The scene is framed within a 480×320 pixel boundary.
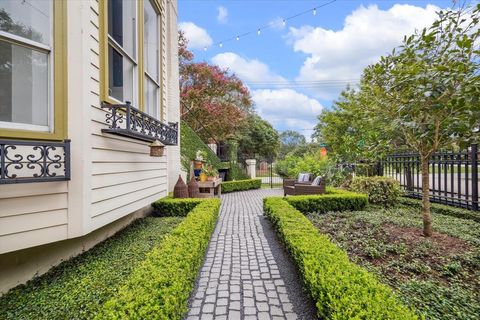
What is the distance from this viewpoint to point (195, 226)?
3.56 metres

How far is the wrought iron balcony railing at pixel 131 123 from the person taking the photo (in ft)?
9.59

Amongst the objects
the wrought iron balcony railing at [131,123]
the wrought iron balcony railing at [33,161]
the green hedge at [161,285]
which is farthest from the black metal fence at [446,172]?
the wrought iron balcony railing at [33,161]

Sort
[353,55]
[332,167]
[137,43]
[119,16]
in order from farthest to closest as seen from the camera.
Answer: [353,55] → [332,167] → [137,43] → [119,16]

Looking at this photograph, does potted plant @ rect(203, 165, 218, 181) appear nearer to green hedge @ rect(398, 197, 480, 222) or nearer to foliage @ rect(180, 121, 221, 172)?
foliage @ rect(180, 121, 221, 172)

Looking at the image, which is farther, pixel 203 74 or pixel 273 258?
pixel 203 74

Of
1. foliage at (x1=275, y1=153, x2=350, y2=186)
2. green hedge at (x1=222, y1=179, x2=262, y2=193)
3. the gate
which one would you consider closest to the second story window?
foliage at (x1=275, y1=153, x2=350, y2=186)

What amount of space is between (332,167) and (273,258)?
736cm

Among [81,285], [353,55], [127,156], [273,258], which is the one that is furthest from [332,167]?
[81,285]

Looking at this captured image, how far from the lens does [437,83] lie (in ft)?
9.64

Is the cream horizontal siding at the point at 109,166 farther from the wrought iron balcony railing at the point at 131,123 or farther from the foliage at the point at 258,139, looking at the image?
the foliage at the point at 258,139

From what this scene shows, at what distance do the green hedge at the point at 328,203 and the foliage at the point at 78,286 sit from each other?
359cm

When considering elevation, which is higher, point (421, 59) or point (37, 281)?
point (421, 59)

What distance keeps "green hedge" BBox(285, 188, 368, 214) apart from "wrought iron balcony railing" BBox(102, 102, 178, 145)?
3.42 meters

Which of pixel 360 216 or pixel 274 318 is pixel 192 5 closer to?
pixel 360 216
